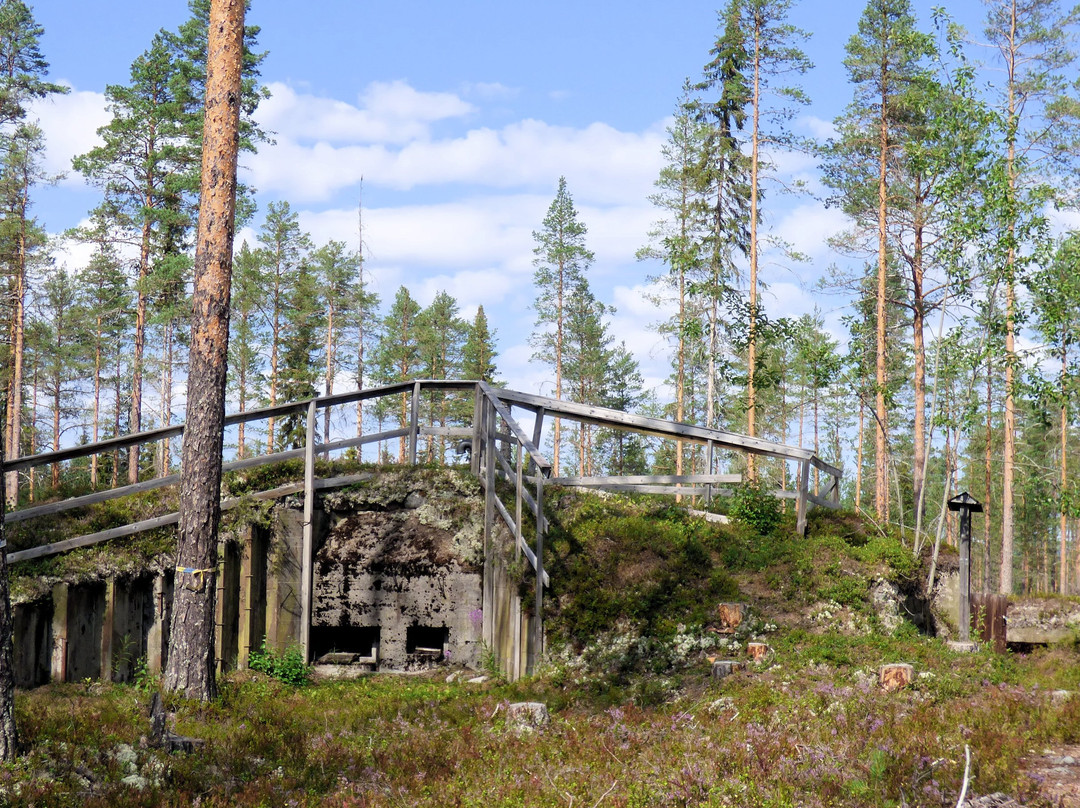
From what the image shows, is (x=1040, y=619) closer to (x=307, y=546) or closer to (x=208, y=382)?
(x=307, y=546)

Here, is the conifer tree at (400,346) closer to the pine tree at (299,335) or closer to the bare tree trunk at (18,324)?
the pine tree at (299,335)

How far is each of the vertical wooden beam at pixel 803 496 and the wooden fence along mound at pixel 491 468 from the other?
2 centimetres

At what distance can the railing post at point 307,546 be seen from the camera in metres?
11.2

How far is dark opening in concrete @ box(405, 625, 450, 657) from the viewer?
38.6ft

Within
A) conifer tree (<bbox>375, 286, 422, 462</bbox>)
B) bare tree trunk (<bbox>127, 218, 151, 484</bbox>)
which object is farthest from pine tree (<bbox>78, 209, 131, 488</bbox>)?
conifer tree (<bbox>375, 286, 422, 462</bbox>)

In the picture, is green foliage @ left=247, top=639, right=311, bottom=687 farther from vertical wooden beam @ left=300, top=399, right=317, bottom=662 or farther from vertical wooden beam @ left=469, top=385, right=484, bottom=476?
vertical wooden beam @ left=469, top=385, right=484, bottom=476

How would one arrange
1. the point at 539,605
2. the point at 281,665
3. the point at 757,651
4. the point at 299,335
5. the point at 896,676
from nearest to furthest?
1. the point at 896,676
2. the point at 757,651
3. the point at 539,605
4. the point at 281,665
5. the point at 299,335

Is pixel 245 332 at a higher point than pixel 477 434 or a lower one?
higher

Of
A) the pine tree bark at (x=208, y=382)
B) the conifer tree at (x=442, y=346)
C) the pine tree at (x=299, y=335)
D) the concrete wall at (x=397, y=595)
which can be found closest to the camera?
the pine tree bark at (x=208, y=382)

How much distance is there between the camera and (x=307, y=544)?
11.3m

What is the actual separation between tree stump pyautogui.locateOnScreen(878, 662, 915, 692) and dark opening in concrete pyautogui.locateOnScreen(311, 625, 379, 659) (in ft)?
20.6

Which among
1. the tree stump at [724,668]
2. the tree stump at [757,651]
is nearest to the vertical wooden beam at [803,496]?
the tree stump at [757,651]

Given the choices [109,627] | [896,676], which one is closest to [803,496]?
[896,676]

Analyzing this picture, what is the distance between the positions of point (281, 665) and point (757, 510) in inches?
252
